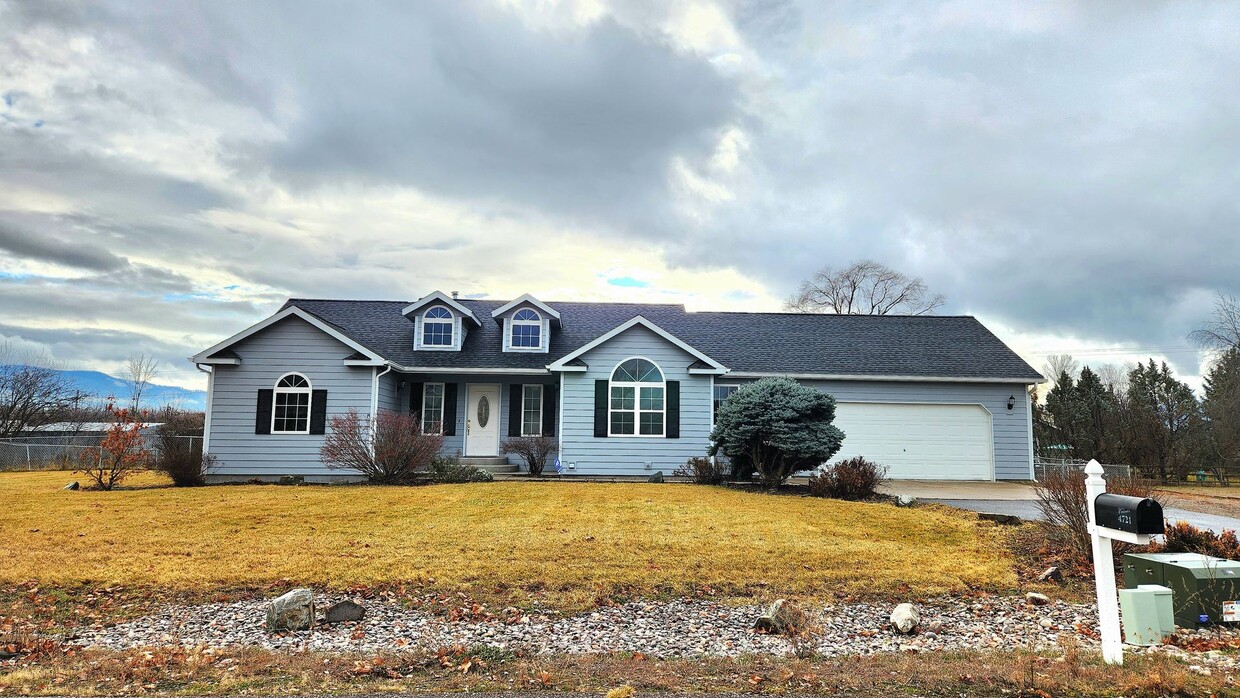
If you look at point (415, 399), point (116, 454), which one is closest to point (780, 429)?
point (415, 399)

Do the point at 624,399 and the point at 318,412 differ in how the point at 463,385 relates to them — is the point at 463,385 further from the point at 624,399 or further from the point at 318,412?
the point at 624,399

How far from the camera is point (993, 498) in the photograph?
1419 cm

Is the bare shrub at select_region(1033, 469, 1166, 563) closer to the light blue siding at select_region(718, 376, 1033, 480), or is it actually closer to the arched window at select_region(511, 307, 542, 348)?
the light blue siding at select_region(718, 376, 1033, 480)

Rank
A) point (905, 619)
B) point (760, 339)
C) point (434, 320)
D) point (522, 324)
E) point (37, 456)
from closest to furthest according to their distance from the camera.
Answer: point (905, 619)
point (434, 320)
point (522, 324)
point (760, 339)
point (37, 456)

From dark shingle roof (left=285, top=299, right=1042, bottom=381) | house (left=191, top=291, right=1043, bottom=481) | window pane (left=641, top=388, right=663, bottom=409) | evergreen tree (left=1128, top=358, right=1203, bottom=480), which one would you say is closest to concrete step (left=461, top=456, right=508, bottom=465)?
house (left=191, top=291, right=1043, bottom=481)

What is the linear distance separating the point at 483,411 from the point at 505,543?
10737mm

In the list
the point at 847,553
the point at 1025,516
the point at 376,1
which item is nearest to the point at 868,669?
the point at 847,553

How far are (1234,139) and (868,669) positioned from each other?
19903 mm

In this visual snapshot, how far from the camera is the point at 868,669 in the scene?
→ 4.53 meters

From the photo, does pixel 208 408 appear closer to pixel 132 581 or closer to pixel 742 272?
pixel 132 581

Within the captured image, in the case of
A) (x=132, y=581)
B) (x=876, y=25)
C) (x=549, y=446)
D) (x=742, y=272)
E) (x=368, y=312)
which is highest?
(x=876, y=25)

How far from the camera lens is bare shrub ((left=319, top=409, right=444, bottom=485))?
1497cm

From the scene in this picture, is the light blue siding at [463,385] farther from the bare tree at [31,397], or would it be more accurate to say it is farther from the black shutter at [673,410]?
the bare tree at [31,397]

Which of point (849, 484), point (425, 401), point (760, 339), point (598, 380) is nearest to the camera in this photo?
point (849, 484)
